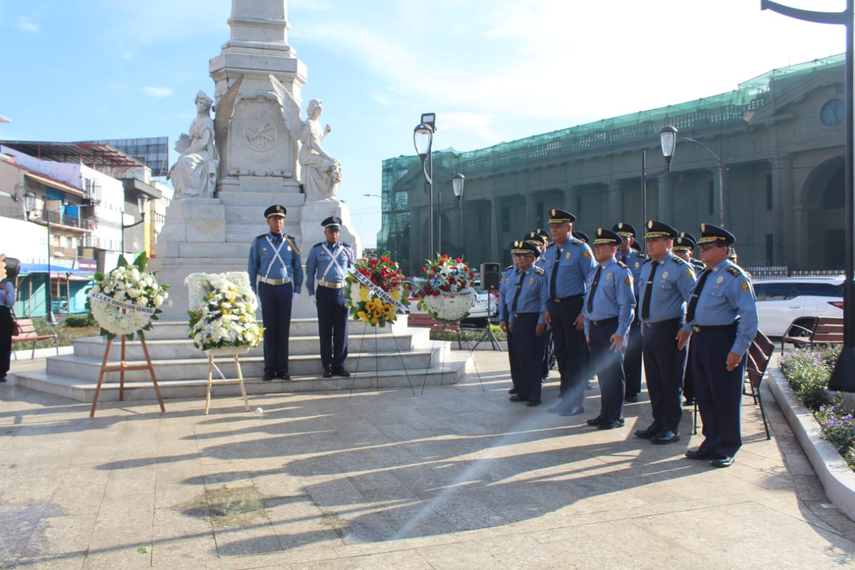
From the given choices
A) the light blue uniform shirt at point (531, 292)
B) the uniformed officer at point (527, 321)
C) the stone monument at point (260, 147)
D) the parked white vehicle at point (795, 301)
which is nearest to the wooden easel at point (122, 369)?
the stone monument at point (260, 147)

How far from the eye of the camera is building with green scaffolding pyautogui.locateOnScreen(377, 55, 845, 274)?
3978 cm

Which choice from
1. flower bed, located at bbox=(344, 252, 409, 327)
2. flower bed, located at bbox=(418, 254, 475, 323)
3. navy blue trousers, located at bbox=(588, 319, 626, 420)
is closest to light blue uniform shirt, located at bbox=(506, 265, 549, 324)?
flower bed, located at bbox=(418, 254, 475, 323)

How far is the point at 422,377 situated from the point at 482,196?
52898mm

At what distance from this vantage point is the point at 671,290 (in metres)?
6.81

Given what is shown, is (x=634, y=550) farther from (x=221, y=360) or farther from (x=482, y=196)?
(x=482, y=196)

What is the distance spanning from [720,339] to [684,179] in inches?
1834

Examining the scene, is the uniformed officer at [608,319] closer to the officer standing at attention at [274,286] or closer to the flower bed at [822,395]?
the flower bed at [822,395]

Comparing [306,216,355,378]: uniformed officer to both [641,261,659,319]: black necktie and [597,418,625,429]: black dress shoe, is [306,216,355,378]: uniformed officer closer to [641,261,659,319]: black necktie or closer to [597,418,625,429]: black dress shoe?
[597,418,625,429]: black dress shoe

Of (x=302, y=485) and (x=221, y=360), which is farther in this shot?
(x=221, y=360)

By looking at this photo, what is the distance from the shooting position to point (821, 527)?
447 centimetres

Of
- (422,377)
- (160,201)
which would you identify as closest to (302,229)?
(422,377)

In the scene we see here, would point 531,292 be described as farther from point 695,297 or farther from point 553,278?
point 695,297

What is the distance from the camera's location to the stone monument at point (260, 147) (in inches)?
487

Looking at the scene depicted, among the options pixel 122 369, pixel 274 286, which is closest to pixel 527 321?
pixel 274 286
